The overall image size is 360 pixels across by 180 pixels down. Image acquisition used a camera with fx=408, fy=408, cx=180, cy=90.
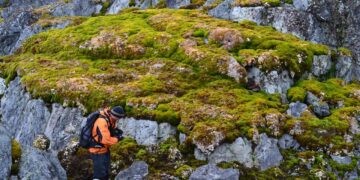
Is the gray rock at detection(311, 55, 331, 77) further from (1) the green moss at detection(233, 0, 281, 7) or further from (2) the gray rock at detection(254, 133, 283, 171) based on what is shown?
(2) the gray rock at detection(254, 133, 283, 171)

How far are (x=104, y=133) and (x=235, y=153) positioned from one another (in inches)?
254

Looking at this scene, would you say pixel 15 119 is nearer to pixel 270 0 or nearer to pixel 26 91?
pixel 26 91

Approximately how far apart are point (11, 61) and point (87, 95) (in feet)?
40.2

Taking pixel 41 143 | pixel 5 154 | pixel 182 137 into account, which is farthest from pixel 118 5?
pixel 5 154

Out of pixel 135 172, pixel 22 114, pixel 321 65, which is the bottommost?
pixel 135 172

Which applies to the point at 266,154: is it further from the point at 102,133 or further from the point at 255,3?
the point at 255,3

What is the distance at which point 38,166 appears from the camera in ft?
54.0

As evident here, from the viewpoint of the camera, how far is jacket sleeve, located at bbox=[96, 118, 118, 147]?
16.3 metres

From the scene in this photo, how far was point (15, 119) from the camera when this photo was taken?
25.7m

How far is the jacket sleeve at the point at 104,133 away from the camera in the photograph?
1628 cm

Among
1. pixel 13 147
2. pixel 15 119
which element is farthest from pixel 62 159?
pixel 15 119

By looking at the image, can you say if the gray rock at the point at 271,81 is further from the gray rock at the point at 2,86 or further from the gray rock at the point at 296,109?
the gray rock at the point at 2,86

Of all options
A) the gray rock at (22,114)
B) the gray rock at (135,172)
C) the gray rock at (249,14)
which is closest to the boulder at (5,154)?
the gray rock at (135,172)

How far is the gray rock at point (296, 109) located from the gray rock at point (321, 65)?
467cm
